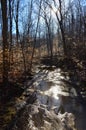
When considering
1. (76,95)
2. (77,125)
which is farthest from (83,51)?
(77,125)

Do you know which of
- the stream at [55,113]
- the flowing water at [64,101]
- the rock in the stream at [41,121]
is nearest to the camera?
the rock in the stream at [41,121]

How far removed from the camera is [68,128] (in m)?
10.2

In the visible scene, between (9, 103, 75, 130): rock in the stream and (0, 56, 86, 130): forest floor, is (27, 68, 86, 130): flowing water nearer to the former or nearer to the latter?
(0, 56, 86, 130): forest floor

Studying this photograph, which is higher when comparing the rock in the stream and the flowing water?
the rock in the stream

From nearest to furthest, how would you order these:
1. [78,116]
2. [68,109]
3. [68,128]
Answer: [68,128]
[78,116]
[68,109]

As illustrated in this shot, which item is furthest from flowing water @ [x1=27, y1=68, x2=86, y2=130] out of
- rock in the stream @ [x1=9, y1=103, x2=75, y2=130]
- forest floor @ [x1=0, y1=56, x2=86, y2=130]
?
rock in the stream @ [x1=9, y1=103, x2=75, y2=130]

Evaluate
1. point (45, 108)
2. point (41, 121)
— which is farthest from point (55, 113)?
point (41, 121)

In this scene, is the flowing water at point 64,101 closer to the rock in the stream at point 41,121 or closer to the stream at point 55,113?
the stream at point 55,113

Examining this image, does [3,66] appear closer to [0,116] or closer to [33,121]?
[0,116]

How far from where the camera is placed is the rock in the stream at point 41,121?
9.80 meters

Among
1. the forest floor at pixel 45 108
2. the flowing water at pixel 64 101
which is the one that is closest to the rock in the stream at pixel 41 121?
the forest floor at pixel 45 108

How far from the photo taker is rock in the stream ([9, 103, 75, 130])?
980 centimetres

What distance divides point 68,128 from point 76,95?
23.4 ft

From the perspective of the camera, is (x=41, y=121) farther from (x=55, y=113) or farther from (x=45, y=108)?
(x=45, y=108)
